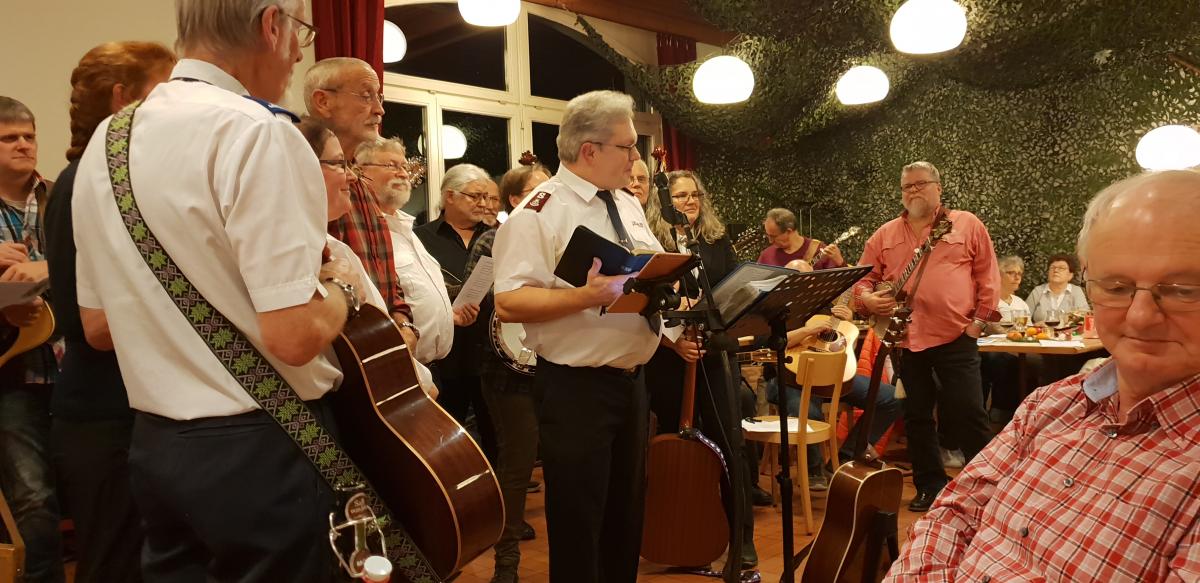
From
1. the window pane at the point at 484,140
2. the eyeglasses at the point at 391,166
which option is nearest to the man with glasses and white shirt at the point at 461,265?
the eyeglasses at the point at 391,166

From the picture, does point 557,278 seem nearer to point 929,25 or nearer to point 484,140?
point 929,25

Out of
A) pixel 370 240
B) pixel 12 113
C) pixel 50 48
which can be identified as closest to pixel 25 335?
pixel 12 113

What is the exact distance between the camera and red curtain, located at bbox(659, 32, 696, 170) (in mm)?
8133

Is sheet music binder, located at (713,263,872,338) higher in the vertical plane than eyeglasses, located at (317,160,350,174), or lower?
lower

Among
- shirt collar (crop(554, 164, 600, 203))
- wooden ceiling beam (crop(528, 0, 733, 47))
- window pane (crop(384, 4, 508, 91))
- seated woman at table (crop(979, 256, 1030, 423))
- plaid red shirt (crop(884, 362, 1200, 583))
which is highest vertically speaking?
wooden ceiling beam (crop(528, 0, 733, 47))

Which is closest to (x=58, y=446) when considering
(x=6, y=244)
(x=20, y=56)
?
(x=6, y=244)

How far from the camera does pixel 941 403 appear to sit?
4598 millimetres

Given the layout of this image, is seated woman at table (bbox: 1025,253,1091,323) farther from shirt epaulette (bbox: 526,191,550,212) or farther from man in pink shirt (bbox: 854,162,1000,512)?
shirt epaulette (bbox: 526,191,550,212)

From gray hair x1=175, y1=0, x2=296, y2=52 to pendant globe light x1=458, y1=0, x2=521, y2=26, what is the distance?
398 centimetres

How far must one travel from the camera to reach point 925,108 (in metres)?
7.84

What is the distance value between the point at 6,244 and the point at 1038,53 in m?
6.81

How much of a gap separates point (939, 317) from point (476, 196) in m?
2.34

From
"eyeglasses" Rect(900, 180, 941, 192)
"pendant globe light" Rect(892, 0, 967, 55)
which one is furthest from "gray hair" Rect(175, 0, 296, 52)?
"pendant globe light" Rect(892, 0, 967, 55)

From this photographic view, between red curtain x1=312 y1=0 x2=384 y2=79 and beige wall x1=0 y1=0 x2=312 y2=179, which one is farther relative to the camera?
red curtain x1=312 y1=0 x2=384 y2=79
